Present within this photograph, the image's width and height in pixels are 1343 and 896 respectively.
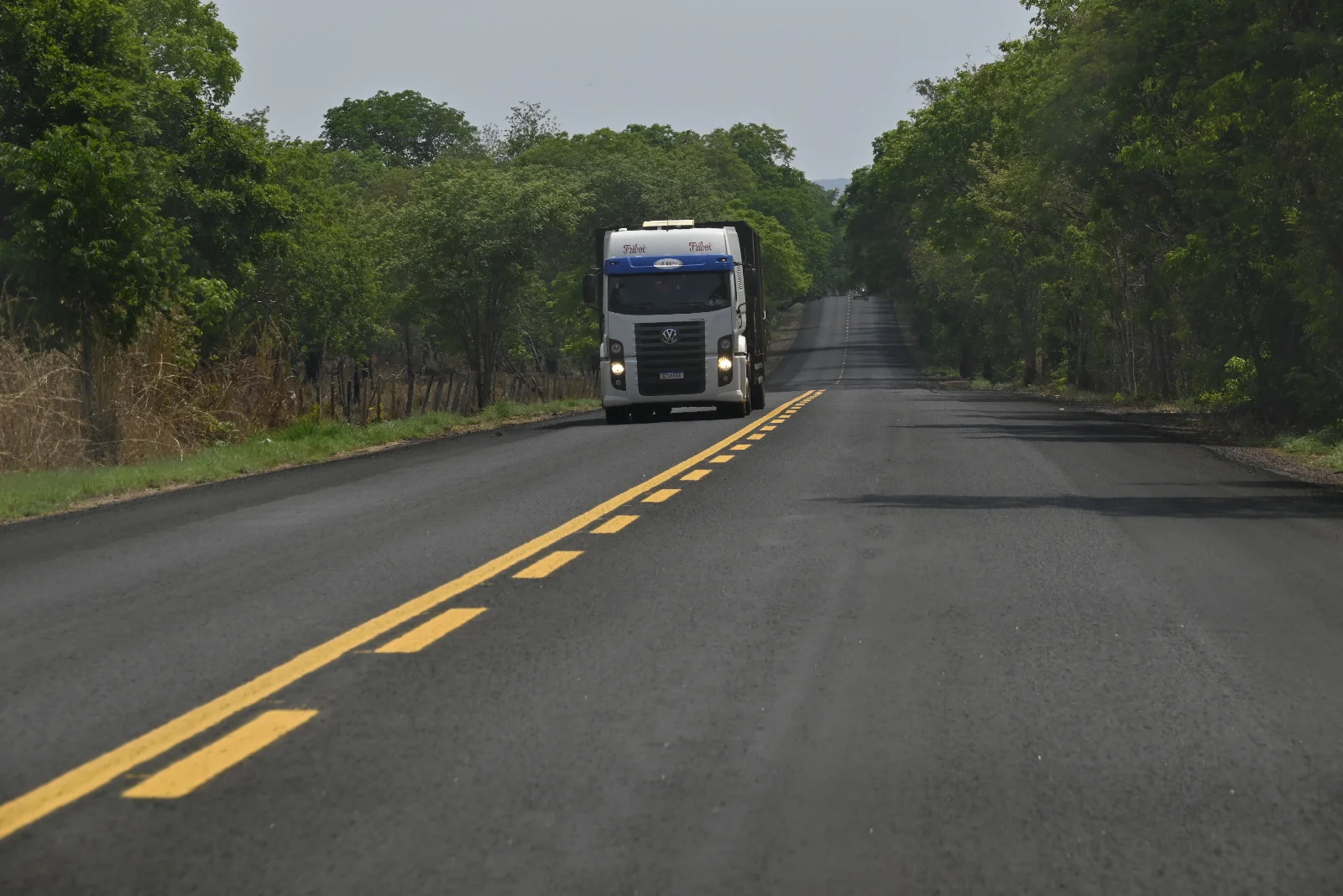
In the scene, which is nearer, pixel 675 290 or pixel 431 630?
→ pixel 431 630

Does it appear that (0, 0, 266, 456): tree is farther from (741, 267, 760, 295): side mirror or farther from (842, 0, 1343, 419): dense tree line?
(842, 0, 1343, 419): dense tree line

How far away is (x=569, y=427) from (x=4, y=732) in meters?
24.6

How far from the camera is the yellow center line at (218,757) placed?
17.2 feet

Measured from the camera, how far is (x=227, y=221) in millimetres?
40719

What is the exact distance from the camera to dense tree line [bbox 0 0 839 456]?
20906 mm

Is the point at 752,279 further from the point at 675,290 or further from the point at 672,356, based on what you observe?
the point at 672,356

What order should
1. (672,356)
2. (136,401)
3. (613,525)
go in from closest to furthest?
1. (613,525)
2. (136,401)
3. (672,356)

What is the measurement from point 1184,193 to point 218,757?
2815cm

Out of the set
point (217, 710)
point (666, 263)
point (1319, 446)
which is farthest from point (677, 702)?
point (666, 263)

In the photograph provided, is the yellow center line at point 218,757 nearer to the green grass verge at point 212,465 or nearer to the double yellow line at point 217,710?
the double yellow line at point 217,710

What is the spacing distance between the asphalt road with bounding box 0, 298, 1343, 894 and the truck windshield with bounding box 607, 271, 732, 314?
17608 millimetres

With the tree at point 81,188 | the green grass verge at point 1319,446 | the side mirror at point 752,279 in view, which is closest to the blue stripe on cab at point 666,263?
the side mirror at point 752,279

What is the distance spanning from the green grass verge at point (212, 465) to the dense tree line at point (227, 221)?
1553mm

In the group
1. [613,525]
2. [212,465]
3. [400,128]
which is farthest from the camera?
[400,128]
